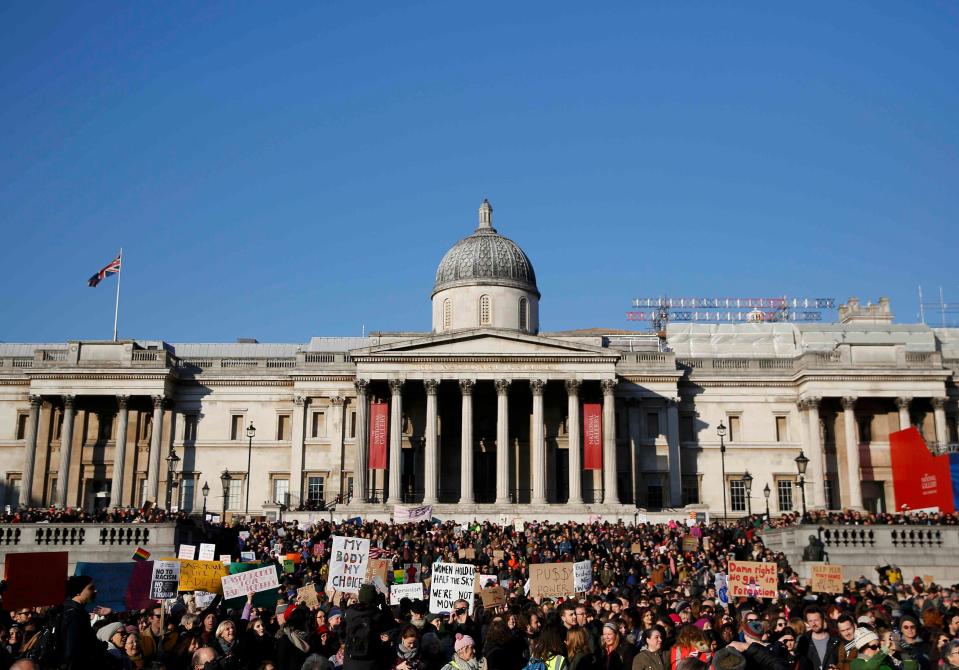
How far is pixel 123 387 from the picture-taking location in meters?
61.1

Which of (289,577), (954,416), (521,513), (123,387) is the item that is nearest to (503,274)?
(521,513)

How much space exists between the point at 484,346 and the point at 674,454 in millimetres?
13444

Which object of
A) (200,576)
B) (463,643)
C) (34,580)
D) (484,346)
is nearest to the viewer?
(463,643)

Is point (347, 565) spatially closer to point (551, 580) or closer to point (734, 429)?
point (551, 580)

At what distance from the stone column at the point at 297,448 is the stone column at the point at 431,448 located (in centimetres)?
835

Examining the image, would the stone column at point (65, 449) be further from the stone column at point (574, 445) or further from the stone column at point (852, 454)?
the stone column at point (852, 454)

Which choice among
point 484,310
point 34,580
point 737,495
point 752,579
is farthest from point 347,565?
point 737,495

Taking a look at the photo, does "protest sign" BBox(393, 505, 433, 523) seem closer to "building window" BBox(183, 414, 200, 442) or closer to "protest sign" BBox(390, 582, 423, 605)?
"building window" BBox(183, 414, 200, 442)

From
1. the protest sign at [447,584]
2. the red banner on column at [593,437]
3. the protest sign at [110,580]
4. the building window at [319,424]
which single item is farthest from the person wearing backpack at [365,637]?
the building window at [319,424]

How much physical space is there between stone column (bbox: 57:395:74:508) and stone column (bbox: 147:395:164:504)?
448 cm

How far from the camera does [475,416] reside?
62375mm

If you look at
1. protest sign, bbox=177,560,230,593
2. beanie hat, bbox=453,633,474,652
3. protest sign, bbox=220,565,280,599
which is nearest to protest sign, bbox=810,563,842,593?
protest sign, bbox=220,565,280,599

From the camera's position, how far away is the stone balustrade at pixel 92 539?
3625 centimetres

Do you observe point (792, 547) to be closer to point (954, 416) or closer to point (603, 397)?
point (603, 397)
